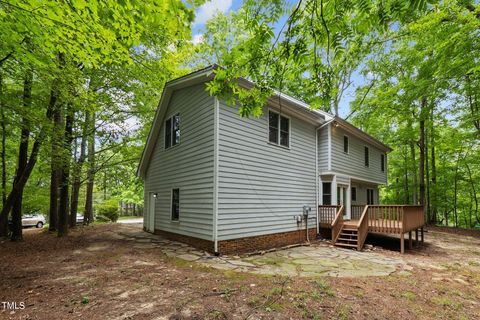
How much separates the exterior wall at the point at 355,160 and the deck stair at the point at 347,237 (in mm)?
2739

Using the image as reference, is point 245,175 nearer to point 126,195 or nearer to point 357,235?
point 357,235

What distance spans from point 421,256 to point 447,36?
8.12 m

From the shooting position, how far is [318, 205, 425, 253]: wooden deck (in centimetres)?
915

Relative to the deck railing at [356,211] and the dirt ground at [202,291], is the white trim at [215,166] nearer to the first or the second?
the dirt ground at [202,291]

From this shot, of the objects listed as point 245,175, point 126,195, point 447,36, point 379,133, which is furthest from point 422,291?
point 126,195

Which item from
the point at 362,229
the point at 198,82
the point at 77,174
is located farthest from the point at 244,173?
the point at 77,174

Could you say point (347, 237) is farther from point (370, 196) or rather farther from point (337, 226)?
point (370, 196)

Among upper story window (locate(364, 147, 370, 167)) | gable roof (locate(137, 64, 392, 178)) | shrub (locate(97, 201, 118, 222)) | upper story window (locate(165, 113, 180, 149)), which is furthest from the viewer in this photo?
shrub (locate(97, 201, 118, 222))

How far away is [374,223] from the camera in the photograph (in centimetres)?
985

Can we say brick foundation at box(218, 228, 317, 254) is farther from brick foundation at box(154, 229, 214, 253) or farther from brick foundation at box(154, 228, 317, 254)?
brick foundation at box(154, 229, 214, 253)

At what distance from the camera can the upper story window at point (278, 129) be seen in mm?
9477

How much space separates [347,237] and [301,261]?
4.18 meters

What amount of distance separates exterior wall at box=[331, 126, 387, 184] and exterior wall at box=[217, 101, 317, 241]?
5.73ft

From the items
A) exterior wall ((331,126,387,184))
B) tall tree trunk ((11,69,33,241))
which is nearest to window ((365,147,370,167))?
exterior wall ((331,126,387,184))
